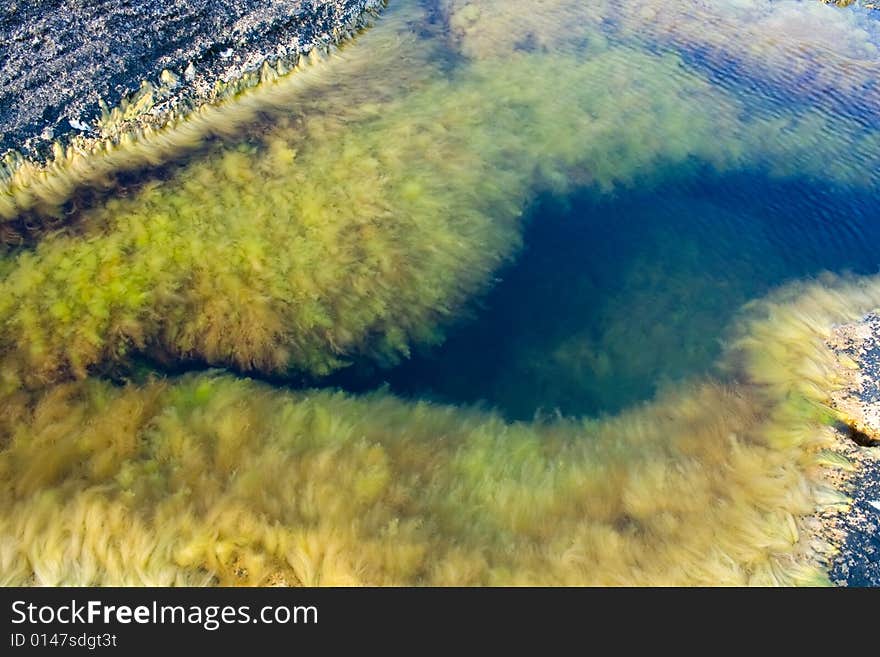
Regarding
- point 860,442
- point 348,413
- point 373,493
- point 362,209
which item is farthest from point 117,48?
point 860,442

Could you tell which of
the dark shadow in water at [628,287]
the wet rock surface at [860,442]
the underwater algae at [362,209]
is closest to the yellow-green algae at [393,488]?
the wet rock surface at [860,442]

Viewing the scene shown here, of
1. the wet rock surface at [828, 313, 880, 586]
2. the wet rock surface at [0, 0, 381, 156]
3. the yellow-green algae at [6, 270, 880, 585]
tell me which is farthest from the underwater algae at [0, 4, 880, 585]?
the wet rock surface at [0, 0, 381, 156]

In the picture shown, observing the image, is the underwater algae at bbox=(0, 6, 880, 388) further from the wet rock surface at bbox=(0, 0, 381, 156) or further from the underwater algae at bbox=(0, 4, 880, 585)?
the wet rock surface at bbox=(0, 0, 381, 156)

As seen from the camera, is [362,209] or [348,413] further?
[362,209]

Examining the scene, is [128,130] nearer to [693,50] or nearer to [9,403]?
[9,403]

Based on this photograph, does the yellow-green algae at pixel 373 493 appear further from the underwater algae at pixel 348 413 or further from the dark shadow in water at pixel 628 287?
the dark shadow in water at pixel 628 287

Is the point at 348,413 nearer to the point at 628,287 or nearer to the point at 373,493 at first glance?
the point at 373,493

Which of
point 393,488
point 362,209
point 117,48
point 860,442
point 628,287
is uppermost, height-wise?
point 117,48
